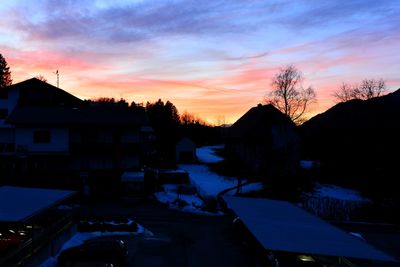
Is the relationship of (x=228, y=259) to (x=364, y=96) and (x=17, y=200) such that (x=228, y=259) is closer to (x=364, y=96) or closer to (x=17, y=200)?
(x=17, y=200)

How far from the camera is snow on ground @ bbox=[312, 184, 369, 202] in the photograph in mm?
44031

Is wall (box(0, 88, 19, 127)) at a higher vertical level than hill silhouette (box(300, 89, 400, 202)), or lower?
higher

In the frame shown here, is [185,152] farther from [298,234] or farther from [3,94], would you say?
[298,234]

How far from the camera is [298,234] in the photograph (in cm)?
1800

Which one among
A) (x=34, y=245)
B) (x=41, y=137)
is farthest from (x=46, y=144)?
(x=34, y=245)

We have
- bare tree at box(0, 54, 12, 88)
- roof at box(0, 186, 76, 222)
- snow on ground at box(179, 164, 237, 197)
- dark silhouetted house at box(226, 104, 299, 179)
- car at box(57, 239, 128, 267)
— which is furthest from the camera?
bare tree at box(0, 54, 12, 88)

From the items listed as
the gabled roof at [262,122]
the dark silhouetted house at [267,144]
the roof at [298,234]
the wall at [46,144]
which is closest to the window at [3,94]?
the wall at [46,144]

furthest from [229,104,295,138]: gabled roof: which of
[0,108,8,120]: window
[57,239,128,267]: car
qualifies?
[57,239,128,267]: car

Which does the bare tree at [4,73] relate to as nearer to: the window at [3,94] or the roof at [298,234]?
Answer: the window at [3,94]

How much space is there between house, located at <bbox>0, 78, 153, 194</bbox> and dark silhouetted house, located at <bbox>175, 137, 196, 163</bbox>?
20.0 meters

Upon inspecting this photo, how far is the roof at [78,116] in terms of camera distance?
149ft

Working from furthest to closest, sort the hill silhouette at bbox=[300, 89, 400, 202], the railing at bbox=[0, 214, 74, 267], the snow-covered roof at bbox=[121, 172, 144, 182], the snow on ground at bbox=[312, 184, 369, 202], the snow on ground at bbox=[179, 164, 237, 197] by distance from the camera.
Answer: the hill silhouette at bbox=[300, 89, 400, 202] → the snow on ground at bbox=[312, 184, 369, 202] → the snow on ground at bbox=[179, 164, 237, 197] → the snow-covered roof at bbox=[121, 172, 144, 182] → the railing at bbox=[0, 214, 74, 267]

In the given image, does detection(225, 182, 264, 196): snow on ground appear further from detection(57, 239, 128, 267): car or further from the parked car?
the parked car

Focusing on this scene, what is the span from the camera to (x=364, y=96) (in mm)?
82375
